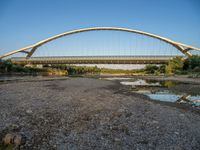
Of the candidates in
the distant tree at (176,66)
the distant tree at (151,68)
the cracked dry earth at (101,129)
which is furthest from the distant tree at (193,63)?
the cracked dry earth at (101,129)

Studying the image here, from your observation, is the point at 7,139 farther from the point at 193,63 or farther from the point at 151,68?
the point at 151,68

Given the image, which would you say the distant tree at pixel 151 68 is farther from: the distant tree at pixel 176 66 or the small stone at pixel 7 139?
the small stone at pixel 7 139

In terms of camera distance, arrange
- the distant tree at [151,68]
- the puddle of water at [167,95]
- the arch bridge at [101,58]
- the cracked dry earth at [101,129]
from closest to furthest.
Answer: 1. the cracked dry earth at [101,129]
2. the puddle of water at [167,95]
3. the arch bridge at [101,58]
4. the distant tree at [151,68]

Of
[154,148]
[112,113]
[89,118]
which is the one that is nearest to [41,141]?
[89,118]

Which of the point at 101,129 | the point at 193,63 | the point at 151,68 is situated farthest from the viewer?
the point at 151,68

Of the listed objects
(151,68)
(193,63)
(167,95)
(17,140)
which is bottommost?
(167,95)

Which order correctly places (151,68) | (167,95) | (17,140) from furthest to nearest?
(151,68)
(167,95)
(17,140)

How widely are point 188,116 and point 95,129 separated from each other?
14.9 feet

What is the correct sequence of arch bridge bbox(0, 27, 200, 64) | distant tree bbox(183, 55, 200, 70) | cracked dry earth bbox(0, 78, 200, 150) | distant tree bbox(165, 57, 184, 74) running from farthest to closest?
arch bridge bbox(0, 27, 200, 64) < distant tree bbox(165, 57, 184, 74) < distant tree bbox(183, 55, 200, 70) < cracked dry earth bbox(0, 78, 200, 150)

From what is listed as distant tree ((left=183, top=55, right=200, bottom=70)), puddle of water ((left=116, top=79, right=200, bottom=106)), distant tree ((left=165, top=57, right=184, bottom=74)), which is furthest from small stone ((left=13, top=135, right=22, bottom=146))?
distant tree ((left=183, top=55, right=200, bottom=70))

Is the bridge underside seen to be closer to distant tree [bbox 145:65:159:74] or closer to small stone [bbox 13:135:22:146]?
distant tree [bbox 145:65:159:74]

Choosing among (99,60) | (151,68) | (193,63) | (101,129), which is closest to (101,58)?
(99,60)

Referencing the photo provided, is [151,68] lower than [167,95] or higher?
higher

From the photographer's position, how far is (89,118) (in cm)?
680
